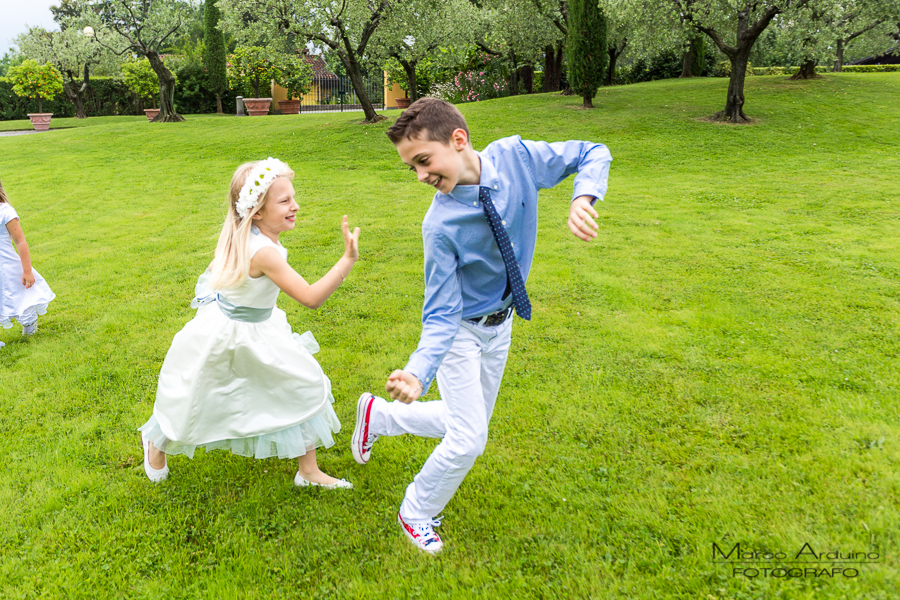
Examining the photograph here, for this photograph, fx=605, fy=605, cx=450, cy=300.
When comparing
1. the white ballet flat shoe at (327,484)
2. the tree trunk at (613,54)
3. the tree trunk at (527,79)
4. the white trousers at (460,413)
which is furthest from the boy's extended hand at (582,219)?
the tree trunk at (527,79)

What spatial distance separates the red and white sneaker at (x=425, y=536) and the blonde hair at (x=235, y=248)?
1606 mm

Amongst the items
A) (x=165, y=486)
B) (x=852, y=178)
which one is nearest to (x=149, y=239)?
(x=165, y=486)

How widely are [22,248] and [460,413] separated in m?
5.10

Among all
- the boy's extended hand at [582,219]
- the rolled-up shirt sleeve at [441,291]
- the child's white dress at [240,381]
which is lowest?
the child's white dress at [240,381]

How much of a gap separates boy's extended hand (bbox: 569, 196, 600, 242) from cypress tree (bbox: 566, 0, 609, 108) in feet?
57.9

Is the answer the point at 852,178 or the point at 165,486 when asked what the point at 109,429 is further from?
the point at 852,178

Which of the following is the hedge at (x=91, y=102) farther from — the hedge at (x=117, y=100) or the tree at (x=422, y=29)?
the tree at (x=422, y=29)

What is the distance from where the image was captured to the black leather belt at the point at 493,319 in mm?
3031

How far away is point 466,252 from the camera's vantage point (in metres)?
2.88

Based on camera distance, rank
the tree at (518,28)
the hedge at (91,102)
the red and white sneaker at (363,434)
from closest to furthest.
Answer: the red and white sneaker at (363,434), the tree at (518,28), the hedge at (91,102)

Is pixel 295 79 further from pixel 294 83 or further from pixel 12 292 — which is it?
pixel 12 292

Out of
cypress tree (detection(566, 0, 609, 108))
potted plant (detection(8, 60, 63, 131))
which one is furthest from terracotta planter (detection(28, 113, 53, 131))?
cypress tree (detection(566, 0, 609, 108))

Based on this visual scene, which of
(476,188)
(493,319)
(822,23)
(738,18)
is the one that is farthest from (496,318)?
(822,23)

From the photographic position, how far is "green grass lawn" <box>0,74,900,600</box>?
3.07 m
